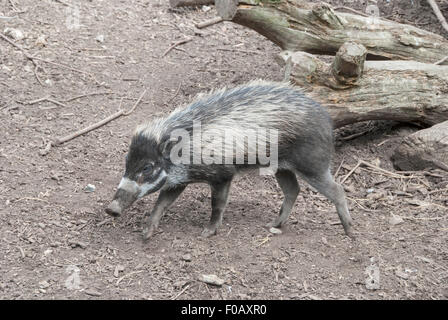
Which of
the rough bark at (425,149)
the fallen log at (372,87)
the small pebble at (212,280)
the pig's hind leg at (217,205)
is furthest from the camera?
the rough bark at (425,149)

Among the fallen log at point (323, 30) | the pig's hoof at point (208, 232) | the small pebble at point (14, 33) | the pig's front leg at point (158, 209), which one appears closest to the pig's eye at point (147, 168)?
the pig's front leg at point (158, 209)

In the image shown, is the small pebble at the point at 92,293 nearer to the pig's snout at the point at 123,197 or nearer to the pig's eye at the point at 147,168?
the pig's snout at the point at 123,197

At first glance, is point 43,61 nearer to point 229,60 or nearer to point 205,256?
point 229,60

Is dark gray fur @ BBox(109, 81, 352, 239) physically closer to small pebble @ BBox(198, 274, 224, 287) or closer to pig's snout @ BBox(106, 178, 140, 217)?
pig's snout @ BBox(106, 178, 140, 217)

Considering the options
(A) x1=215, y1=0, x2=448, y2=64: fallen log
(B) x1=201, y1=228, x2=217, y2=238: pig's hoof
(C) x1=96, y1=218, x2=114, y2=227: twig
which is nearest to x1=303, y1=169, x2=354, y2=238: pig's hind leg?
(B) x1=201, y1=228, x2=217, y2=238: pig's hoof

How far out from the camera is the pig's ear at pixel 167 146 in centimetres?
570

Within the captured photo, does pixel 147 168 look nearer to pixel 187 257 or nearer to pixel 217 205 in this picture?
pixel 217 205

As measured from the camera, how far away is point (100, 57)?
877cm

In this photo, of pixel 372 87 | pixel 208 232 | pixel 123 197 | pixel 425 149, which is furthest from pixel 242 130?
pixel 425 149

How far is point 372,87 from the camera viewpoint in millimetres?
7094

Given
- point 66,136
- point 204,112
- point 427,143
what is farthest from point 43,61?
point 427,143

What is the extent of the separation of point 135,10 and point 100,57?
61.5 inches

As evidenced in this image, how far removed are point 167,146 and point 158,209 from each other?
0.61 meters

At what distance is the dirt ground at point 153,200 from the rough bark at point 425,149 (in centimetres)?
12
